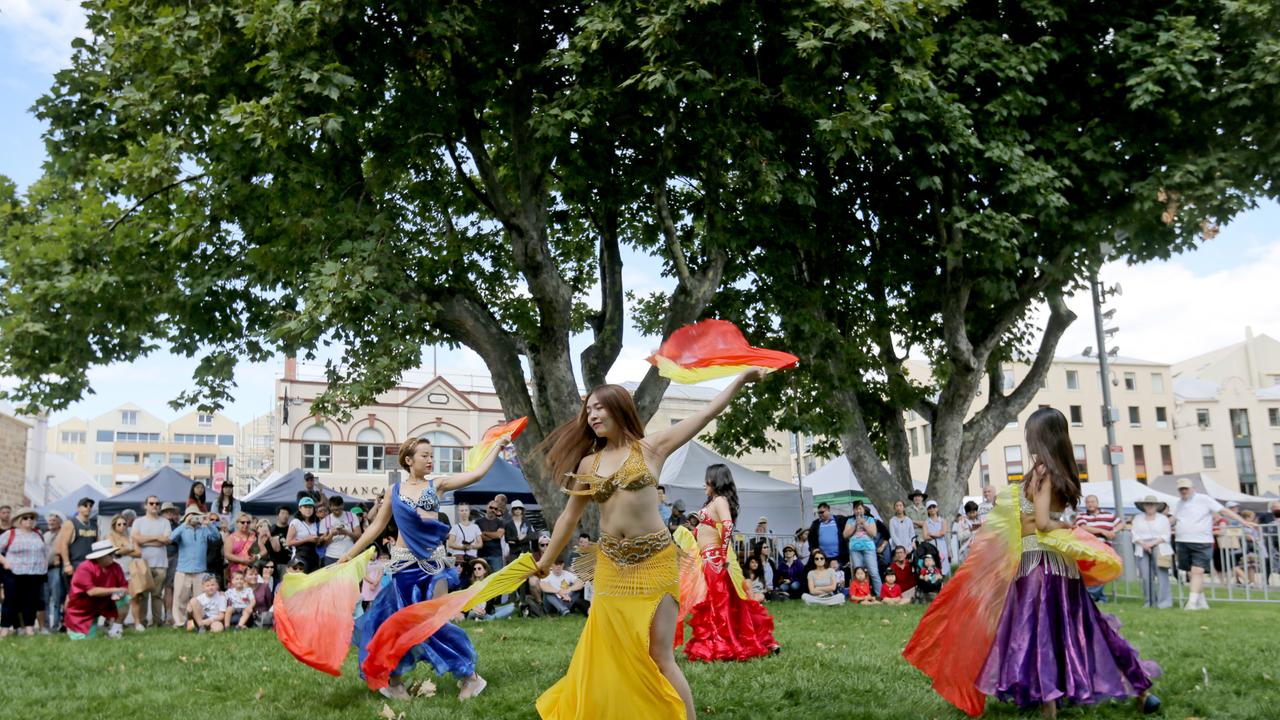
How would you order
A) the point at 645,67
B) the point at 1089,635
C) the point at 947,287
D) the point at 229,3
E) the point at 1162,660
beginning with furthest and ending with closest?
the point at 947,287 → the point at 229,3 → the point at 645,67 → the point at 1162,660 → the point at 1089,635

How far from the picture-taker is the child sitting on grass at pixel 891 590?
16.9 metres

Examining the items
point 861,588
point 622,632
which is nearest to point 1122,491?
point 861,588

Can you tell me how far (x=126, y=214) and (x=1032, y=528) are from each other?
495 inches

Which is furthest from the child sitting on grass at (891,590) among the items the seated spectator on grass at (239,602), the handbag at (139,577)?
the handbag at (139,577)

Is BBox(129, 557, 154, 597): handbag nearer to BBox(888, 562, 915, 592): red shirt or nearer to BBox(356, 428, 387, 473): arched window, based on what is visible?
BBox(888, 562, 915, 592): red shirt

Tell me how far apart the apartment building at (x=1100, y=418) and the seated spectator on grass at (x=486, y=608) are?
57.1 metres

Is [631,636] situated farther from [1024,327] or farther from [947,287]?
[1024,327]

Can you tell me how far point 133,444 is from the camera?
120 meters

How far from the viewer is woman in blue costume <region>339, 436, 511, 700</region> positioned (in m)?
7.61

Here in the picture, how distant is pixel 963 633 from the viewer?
6.33m

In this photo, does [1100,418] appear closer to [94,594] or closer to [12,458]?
[12,458]

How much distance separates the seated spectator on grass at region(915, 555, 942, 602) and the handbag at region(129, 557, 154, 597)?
472 inches

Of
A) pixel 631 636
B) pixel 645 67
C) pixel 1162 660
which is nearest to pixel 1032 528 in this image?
pixel 631 636

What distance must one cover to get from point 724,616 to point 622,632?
4.52m
